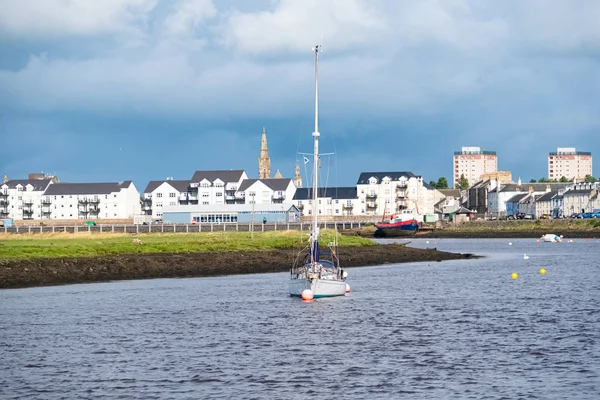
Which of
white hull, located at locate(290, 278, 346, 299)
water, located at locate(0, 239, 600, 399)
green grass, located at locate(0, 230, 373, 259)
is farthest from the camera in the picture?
green grass, located at locate(0, 230, 373, 259)

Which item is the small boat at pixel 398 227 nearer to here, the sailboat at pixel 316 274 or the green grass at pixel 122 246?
the green grass at pixel 122 246

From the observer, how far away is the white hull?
1976 inches

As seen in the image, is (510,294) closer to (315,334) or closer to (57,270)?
(315,334)

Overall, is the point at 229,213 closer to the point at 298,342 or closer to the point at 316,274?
the point at 316,274

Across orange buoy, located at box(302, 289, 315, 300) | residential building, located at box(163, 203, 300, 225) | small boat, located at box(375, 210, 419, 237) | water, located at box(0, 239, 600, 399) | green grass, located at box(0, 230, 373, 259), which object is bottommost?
water, located at box(0, 239, 600, 399)

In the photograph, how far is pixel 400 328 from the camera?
40.2 metres

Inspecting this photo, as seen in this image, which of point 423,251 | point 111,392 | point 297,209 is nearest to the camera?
point 111,392

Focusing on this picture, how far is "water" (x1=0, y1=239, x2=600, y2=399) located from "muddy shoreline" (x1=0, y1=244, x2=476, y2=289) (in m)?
Result: 3.77

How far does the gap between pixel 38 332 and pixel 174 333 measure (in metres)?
5.53

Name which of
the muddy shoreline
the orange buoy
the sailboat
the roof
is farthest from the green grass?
the roof

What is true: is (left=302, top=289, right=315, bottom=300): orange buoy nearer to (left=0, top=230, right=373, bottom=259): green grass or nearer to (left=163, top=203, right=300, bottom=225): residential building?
(left=0, top=230, right=373, bottom=259): green grass

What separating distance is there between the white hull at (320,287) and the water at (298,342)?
0.61m

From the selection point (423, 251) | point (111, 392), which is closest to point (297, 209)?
point (423, 251)

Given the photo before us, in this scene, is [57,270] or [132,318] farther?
[57,270]
